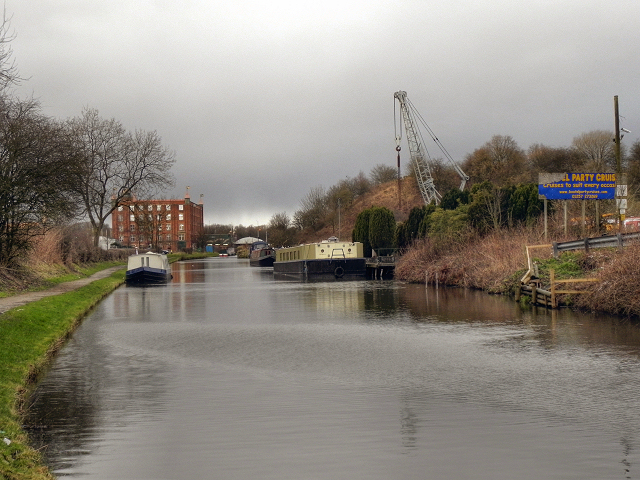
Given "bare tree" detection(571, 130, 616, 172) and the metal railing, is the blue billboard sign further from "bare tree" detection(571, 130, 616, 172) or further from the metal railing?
"bare tree" detection(571, 130, 616, 172)

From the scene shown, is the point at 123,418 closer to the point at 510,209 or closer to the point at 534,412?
the point at 534,412

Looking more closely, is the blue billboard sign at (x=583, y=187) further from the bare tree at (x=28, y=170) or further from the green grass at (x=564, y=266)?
the bare tree at (x=28, y=170)

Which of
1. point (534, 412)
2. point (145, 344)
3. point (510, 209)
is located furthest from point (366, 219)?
point (534, 412)

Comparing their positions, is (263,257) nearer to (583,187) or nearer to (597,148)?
(597,148)

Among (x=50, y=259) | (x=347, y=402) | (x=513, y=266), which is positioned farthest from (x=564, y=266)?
(x=50, y=259)

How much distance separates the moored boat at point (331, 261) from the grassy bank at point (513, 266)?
522 cm

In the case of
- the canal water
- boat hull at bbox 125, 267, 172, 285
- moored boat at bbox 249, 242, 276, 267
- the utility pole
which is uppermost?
the utility pole

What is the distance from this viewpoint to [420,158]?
9225 cm

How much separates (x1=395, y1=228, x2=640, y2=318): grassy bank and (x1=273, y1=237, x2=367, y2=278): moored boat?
17.1ft

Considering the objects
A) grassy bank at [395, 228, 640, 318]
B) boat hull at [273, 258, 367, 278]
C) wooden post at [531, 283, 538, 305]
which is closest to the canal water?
grassy bank at [395, 228, 640, 318]

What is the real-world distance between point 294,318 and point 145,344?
6640 millimetres

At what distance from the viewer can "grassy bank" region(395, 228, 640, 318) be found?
20562 millimetres

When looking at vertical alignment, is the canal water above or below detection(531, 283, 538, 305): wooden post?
below

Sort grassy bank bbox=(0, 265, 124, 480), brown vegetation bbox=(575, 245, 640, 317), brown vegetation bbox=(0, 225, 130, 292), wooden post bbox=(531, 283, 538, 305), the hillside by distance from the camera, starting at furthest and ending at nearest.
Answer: the hillside < brown vegetation bbox=(0, 225, 130, 292) < wooden post bbox=(531, 283, 538, 305) < brown vegetation bbox=(575, 245, 640, 317) < grassy bank bbox=(0, 265, 124, 480)
